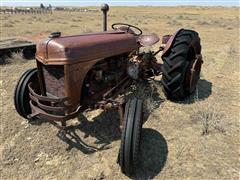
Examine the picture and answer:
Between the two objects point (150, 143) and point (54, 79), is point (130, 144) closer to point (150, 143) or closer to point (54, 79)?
point (150, 143)

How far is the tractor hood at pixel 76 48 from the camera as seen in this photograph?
12.3 ft

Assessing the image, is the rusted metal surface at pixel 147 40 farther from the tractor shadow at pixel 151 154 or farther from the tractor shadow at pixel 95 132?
the tractor shadow at pixel 151 154

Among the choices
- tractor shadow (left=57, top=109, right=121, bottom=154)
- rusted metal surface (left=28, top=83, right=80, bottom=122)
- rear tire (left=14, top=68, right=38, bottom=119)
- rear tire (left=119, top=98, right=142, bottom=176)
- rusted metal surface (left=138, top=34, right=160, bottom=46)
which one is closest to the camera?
rear tire (left=119, top=98, right=142, bottom=176)

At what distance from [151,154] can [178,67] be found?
5.68 ft

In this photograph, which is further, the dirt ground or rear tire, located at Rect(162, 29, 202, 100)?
rear tire, located at Rect(162, 29, 202, 100)

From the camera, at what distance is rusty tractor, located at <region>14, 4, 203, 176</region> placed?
374cm

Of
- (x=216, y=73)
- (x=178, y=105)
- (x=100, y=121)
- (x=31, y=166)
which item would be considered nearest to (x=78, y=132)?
(x=100, y=121)

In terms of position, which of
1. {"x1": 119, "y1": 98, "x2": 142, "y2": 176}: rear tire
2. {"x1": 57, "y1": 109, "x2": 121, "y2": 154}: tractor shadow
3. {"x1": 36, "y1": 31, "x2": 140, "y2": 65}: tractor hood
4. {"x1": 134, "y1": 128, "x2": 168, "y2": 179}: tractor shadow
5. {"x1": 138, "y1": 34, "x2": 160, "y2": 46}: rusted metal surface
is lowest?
{"x1": 57, "y1": 109, "x2": 121, "y2": 154}: tractor shadow

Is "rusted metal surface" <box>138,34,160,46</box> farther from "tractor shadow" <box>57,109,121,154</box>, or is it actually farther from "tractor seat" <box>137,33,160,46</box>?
"tractor shadow" <box>57,109,121,154</box>

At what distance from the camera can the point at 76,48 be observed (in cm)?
384

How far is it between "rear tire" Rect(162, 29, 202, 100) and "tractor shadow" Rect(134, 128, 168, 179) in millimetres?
983

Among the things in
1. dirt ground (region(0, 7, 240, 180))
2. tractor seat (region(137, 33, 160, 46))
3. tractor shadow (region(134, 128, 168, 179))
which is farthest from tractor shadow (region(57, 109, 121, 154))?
tractor seat (region(137, 33, 160, 46))

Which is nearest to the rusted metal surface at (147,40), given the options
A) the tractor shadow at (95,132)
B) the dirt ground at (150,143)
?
the dirt ground at (150,143)

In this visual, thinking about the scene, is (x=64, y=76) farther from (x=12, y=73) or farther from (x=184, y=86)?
(x=12, y=73)
